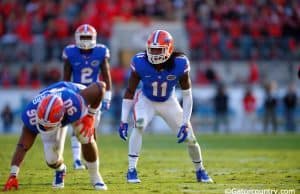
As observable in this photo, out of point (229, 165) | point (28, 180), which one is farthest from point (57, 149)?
point (229, 165)

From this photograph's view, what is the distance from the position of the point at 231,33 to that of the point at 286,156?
1119 centimetres

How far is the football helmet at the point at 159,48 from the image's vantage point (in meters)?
9.07

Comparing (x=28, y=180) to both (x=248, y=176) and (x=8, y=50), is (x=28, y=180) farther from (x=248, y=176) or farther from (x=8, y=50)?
(x=8, y=50)

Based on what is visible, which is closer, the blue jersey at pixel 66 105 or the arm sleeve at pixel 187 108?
the blue jersey at pixel 66 105

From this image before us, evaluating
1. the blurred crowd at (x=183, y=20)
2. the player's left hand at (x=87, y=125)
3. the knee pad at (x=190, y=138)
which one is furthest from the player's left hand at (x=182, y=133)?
the blurred crowd at (x=183, y=20)

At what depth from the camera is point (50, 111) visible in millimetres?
7566

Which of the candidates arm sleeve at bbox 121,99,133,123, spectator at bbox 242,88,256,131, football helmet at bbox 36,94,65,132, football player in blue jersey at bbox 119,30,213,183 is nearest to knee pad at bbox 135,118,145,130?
football player in blue jersey at bbox 119,30,213,183

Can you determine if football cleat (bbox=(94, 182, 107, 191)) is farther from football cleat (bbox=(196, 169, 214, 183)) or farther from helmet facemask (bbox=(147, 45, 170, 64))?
helmet facemask (bbox=(147, 45, 170, 64))

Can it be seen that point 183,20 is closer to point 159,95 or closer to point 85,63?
point 85,63

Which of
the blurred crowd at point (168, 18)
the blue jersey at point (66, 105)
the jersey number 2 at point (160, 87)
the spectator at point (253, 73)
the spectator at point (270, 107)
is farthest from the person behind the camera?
the blurred crowd at point (168, 18)

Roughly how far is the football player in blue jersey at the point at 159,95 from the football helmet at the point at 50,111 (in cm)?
165

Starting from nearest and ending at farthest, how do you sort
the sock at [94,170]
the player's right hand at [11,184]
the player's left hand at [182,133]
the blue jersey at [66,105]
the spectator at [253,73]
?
the blue jersey at [66,105]
the sock at [94,170]
the player's right hand at [11,184]
the player's left hand at [182,133]
the spectator at [253,73]

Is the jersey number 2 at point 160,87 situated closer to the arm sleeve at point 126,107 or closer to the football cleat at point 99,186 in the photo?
the arm sleeve at point 126,107

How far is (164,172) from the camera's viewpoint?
1057 centimetres
